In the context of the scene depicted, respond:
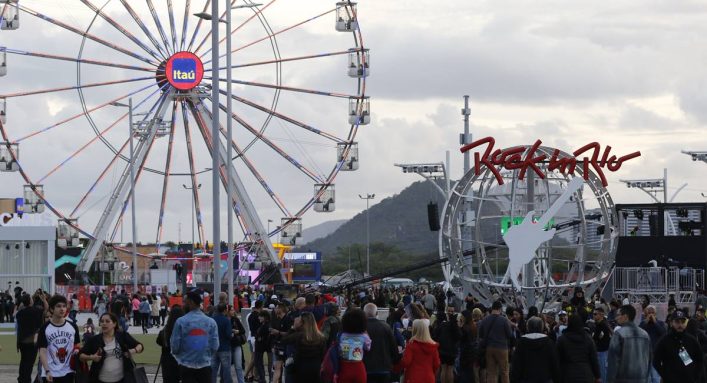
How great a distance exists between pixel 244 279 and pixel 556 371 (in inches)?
2992

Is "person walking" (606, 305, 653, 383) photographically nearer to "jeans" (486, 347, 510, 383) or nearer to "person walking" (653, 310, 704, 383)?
"person walking" (653, 310, 704, 383)

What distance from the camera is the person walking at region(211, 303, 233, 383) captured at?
20.3 m

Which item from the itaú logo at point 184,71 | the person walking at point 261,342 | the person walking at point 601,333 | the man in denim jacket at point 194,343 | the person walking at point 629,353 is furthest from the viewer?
the itaú logo at point 184,71

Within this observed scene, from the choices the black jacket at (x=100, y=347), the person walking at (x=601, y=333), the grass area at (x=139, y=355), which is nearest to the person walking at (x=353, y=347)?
the black jacket at (x=100, y=347)

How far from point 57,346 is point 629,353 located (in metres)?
6.35

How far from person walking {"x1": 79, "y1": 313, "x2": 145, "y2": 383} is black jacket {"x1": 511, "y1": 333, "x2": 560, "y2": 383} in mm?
4321

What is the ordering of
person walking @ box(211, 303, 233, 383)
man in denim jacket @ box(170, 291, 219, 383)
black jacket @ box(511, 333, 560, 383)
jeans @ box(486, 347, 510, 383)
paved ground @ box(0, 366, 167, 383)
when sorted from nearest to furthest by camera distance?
man in denim jacket @ box(170, 291, 219, 383) < black jacket @ box(511, 333, 560, 383) < jeans @ box(486, 347, 510, 383) < person walking @ box(211, 303, 233, 383) < paved ground @ box(0, 366, 167, 383)

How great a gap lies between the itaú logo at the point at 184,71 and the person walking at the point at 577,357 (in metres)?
38.4

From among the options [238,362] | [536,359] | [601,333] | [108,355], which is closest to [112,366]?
[108,355]

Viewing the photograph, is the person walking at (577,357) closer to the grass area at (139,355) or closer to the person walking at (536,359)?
the person walking at (536,359)

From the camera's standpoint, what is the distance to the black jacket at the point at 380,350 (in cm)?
1520

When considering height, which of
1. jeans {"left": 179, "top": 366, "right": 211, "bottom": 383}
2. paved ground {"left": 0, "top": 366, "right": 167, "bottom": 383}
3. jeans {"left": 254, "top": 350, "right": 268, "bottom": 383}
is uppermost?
jeans {"left": 179, "top": 366, "right": 211, "bottom": 383}

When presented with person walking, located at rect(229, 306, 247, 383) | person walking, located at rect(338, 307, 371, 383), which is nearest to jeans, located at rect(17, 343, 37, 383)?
person walking, located at rect(229, 306, 247, 383)

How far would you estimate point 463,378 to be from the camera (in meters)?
19.9
